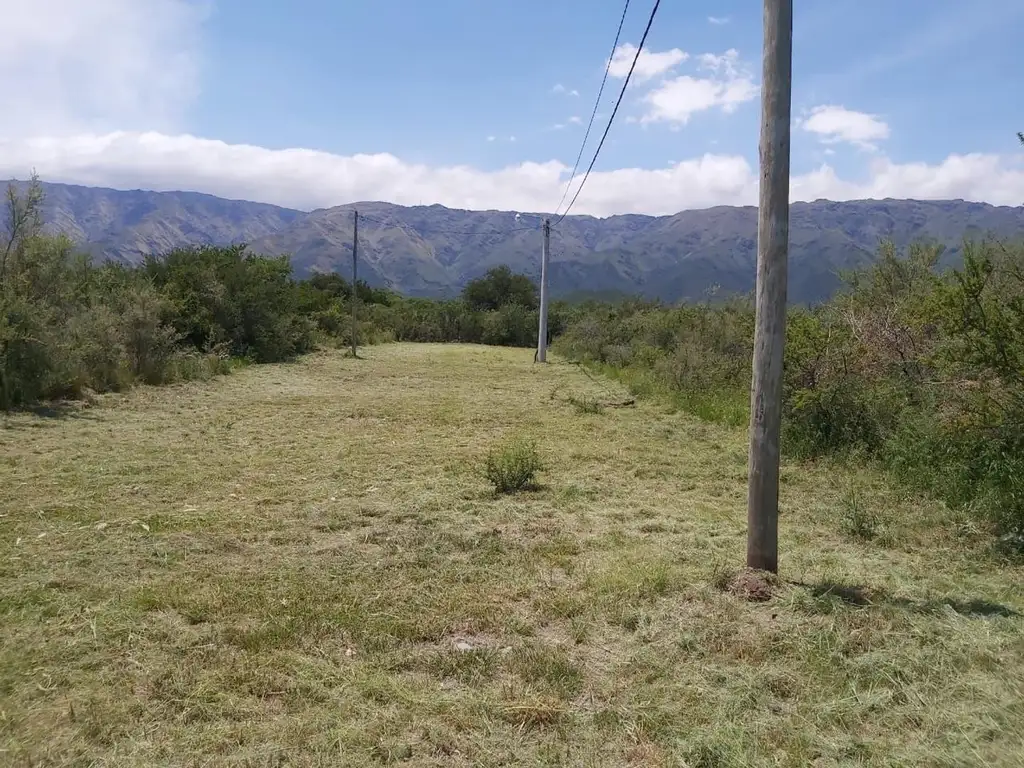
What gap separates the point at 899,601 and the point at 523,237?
8048 centimetres

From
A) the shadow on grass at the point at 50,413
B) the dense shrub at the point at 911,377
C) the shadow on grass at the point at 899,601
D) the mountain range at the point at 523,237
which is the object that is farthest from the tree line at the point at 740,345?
the mountain range at the point at 523,237

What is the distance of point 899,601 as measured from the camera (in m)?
4.24

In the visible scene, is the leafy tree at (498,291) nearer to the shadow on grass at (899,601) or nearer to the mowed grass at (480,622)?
the mowed grass at (480,622)

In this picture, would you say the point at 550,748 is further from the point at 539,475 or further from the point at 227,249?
the point at 227,249

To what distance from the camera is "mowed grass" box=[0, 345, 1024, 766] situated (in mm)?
2875

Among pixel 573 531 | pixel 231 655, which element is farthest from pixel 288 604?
pixel 573 531

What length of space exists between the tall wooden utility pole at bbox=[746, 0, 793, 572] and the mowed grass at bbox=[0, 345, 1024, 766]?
27.5 inches

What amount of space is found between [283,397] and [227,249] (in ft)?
40.1

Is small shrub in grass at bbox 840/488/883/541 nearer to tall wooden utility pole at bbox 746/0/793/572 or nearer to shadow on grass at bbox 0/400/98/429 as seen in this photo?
tall wooden utility pole at bbox 746/0/793/572

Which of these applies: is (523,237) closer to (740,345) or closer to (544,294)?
(544,294)

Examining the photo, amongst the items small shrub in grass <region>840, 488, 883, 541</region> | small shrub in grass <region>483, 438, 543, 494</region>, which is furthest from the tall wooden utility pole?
small shrub in grass <region>483, 438, 543, 494</region>

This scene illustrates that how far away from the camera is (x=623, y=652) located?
12.2 ft

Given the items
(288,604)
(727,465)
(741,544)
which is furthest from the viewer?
(727,465)

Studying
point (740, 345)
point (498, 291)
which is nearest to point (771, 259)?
point (740, 345)
